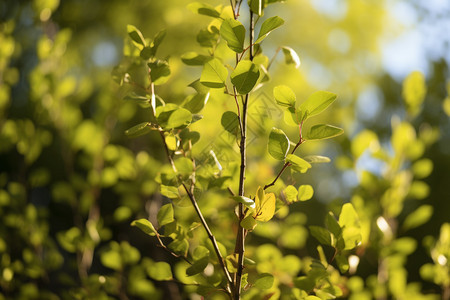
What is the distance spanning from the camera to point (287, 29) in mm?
3863

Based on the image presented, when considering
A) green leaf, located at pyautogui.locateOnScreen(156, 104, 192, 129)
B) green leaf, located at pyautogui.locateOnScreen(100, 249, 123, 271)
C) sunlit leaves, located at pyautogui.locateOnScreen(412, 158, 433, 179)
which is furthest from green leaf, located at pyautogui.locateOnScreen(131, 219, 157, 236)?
sunlit leaves, located at pyautogui.locateOnScreen(412, 158, 433, 179)

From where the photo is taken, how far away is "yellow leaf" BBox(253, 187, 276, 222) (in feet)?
1.33

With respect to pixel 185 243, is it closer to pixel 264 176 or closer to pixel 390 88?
pixel 264 176

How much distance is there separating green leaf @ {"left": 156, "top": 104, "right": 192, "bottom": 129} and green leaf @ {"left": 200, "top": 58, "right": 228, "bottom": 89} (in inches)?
1.6

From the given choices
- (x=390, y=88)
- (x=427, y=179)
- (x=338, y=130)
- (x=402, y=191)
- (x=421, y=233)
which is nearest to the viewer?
(x=338, y=130)

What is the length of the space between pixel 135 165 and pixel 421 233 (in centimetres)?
280

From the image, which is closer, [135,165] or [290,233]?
[290,233]

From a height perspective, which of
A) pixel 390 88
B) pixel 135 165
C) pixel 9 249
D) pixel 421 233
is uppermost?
pixel 135 165

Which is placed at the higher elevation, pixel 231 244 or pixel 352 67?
pixel 231 244

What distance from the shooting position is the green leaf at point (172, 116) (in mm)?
416

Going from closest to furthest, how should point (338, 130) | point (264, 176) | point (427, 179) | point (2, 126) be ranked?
1. point (338, 130)
2. point (264, 176)
3. point (2, 126)
4. point (427, 179)

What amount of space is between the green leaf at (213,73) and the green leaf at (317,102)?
89 millimetres

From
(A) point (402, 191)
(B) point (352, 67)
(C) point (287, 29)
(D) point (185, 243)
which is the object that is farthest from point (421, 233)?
(D) point (185, 243)

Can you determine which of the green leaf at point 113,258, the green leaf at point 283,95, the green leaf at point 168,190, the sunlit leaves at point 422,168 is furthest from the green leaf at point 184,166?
the sunlit leaves at point 422,168
